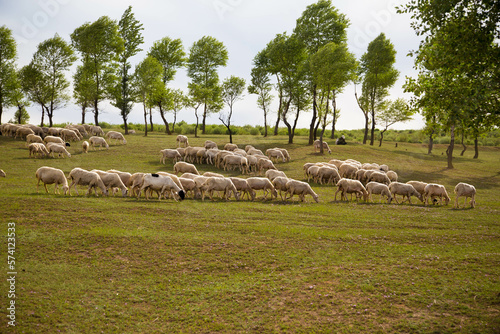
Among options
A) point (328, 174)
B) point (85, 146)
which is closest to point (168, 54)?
point (85, 146)

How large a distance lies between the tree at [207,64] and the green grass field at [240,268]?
59.0 m

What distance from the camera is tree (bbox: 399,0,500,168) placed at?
45.3 ft

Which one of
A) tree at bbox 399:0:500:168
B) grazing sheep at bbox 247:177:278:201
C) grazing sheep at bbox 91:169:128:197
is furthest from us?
grazing sheep at bbox 247:177:278:201

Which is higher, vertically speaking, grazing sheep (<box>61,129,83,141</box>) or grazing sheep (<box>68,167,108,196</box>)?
grazing sheep (<box>61,129,83,141</box>)

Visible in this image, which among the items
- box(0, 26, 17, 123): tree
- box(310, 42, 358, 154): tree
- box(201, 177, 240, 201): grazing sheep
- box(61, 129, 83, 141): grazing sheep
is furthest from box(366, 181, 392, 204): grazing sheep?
box(0, 26, 17, 123): tree

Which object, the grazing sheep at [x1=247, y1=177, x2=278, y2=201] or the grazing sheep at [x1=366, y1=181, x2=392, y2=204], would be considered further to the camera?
the grazing sheep at [x1=366, y1=181, x2=392, y2=204]

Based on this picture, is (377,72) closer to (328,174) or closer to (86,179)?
(328,174)

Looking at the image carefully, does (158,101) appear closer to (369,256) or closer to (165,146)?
(165,146)

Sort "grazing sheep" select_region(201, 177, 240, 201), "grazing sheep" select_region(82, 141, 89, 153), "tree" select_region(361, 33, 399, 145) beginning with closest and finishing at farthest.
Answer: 1. "grazing sheep" select_region(201, 177, 240, 201)
2. "grazing sheep" select_region(82, 141, 89, 153)
3. "tree" select_region(361, 33, 399, 145)

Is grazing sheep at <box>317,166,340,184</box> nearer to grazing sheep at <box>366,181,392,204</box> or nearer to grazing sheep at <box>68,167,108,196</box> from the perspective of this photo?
grazing sheep at <box>366,181,392,204</box>

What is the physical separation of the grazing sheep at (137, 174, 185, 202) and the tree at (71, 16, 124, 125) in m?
47.4

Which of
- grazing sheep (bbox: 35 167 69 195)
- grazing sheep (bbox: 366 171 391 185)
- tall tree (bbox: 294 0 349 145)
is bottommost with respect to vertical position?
grazing sheep (bbox: 366 171 391 185)

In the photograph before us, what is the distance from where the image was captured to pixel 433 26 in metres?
15.8

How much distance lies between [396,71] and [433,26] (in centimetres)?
6522
